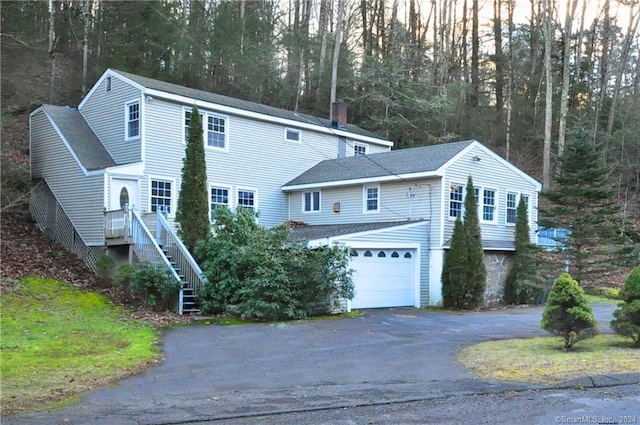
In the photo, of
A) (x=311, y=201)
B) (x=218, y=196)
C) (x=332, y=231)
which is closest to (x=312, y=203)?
(x=311, y=201)

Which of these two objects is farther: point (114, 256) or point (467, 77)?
point (467, 77)

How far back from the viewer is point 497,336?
1288cm

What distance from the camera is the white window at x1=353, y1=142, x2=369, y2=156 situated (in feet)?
92.5

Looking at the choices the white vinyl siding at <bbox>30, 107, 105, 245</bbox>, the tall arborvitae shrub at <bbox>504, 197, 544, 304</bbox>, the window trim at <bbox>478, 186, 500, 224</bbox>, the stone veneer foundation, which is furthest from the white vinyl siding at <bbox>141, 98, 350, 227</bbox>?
the tall arborvitae shrub at <bbox>504, 197, 544, 304</bbox>

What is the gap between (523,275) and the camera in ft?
71.8

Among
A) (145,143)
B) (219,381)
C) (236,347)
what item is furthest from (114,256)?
(219,381)

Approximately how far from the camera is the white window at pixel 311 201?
24359 mm

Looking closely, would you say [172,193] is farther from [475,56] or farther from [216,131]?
[475,56]

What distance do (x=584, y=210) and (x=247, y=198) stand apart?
12.6 m

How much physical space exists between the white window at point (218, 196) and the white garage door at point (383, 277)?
5.98 meters

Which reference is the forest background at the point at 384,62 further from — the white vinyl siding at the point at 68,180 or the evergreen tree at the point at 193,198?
the evergreen tree at the point at 193,198

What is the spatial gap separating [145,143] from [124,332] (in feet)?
29.6

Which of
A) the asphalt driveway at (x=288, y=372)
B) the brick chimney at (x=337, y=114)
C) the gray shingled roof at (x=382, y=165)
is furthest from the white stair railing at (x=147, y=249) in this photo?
the brick chimney at (x=337, y=114)

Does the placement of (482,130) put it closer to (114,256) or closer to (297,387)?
(114,256)
